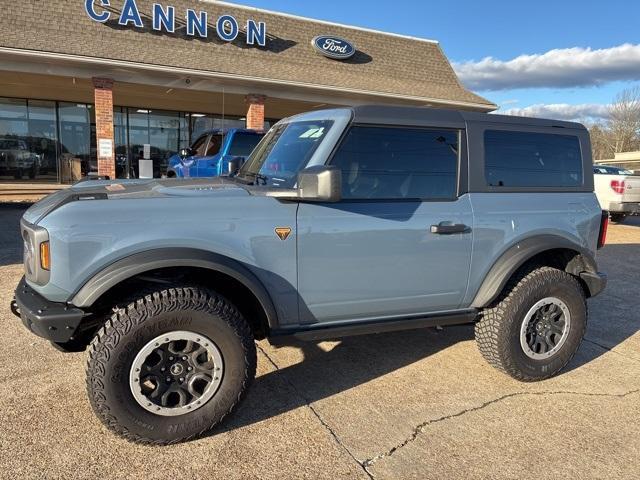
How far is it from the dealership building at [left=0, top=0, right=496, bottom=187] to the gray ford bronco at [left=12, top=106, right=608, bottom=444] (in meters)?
9.69

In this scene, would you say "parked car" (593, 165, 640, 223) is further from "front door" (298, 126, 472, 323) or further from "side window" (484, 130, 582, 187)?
"front door" (298, 126, 472, 323)

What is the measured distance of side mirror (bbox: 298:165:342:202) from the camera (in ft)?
8.84

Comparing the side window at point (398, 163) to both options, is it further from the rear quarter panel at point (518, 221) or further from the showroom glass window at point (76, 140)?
the showroom glass window at point (76, 140)

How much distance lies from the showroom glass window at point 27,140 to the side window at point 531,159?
686 inches

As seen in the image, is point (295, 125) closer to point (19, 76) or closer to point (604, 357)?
point (604, 357)

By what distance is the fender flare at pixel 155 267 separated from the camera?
2.57 metres

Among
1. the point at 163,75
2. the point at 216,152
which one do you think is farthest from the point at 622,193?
the point at 163,75

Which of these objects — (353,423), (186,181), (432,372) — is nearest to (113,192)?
(186,181)

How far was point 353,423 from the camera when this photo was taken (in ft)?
10.0

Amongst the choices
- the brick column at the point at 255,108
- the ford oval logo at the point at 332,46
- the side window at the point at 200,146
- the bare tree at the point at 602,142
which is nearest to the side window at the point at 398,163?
the side window at the point at 200,146

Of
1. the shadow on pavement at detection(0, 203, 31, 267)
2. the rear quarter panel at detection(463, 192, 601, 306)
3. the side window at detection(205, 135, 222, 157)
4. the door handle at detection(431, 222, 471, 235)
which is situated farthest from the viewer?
the side window at detection(205, 135, 222, 157)

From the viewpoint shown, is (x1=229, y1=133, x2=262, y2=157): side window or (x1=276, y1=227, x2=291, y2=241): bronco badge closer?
(x1=276, y1=227, x2=291, y2=241): bronco badge

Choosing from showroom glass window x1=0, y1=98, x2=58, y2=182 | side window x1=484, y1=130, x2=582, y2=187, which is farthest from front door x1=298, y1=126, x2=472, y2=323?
showroom glass window x1=0, y1=98, x2=58, y2=182

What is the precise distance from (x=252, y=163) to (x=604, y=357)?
11.2ft
